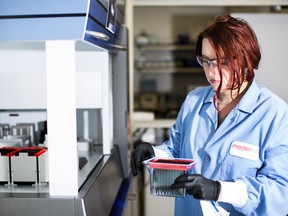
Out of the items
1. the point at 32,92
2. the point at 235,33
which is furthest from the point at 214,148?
the point at 32,92

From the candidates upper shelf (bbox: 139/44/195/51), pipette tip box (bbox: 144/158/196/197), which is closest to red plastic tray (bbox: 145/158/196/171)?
pipette tip box (bbox: 144/158/196/197)

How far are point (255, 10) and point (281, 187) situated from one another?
5.20 metres

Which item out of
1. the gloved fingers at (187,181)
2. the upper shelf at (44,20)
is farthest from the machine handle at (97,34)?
the gloved fingers at (187,181)

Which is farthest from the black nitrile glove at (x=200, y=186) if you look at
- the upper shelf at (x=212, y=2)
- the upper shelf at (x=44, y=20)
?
the upper shelf at (x=212, y=2)

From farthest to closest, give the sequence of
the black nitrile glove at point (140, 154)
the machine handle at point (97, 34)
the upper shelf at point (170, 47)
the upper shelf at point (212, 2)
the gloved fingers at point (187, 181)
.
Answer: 1. the upper shelf at point (170, 47)
2. the upper shelf at point (212, 2)
3. the black nitrile glove at point (140, 154)
4. the machine handle at point (97, 34)
5. the gloved fingers at point (187, 181)

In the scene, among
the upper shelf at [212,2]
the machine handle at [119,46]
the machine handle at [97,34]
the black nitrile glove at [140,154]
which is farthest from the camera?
the upper shelf at [212,2]

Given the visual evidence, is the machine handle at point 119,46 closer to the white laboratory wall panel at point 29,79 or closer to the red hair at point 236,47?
the white laboratory wall panel at point 29,79

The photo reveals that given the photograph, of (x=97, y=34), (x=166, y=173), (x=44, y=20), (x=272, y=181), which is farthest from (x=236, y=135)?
(x=44, y=20)

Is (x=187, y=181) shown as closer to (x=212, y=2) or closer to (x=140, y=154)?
(x=140, y=154)

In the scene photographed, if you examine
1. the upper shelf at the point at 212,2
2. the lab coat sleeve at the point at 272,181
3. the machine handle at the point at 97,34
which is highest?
the upper shelf at the point at 212,2

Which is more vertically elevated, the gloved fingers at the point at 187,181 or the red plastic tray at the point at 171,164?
the red plastic tray at the point at 171,164

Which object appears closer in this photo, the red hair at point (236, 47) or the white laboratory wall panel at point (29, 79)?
the red hair at point (236, 47)

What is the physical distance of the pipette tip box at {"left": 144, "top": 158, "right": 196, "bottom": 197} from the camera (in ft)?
4.98

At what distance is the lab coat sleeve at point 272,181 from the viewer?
1.48 meters
